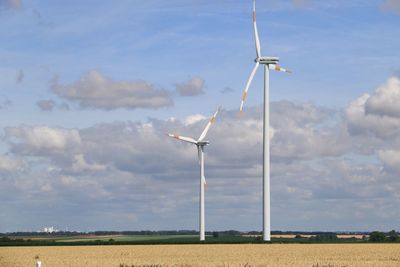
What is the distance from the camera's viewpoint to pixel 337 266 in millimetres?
51469

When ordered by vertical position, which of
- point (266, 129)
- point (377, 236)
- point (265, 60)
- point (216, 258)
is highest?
point (265, 60)

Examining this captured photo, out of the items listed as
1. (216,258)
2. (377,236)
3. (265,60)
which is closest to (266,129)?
(265,60)

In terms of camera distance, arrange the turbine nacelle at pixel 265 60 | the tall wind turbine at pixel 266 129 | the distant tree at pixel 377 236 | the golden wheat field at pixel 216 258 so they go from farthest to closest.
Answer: the distant tree at pixel 377 236 < the turbine nacelle at pixel 265 60 < the tall wind turbine at pixel 266 129 < the golden wheat field at pixel 216 258

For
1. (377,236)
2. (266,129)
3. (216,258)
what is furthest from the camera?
(377,236)

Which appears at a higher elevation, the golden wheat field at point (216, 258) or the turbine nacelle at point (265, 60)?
the turbine nacelle at point (265, 60)

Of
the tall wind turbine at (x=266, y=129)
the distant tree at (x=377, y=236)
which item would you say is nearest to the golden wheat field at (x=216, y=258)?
the tall wind turbine at (x=266, y=129)

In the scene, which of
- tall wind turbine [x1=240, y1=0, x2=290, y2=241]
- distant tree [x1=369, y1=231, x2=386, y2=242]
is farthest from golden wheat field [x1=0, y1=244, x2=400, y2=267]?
distant tree [x1=369, y1=231, x2=386, y2=242]

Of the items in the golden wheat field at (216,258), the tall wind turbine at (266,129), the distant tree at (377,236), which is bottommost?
the golden wheat field at (216,258)

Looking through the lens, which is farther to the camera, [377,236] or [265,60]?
[377,236]

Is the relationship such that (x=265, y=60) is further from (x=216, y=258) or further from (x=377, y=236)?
(x=377, y=236)

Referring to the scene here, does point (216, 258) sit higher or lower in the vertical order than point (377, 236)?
lower

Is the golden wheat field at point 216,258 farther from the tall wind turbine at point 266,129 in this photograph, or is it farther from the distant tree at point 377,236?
the distant tree at point 377,236

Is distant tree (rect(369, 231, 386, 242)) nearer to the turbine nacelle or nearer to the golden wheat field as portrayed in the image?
the turbine nacelle

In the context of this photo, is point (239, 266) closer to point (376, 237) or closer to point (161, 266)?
point (161, 266)
